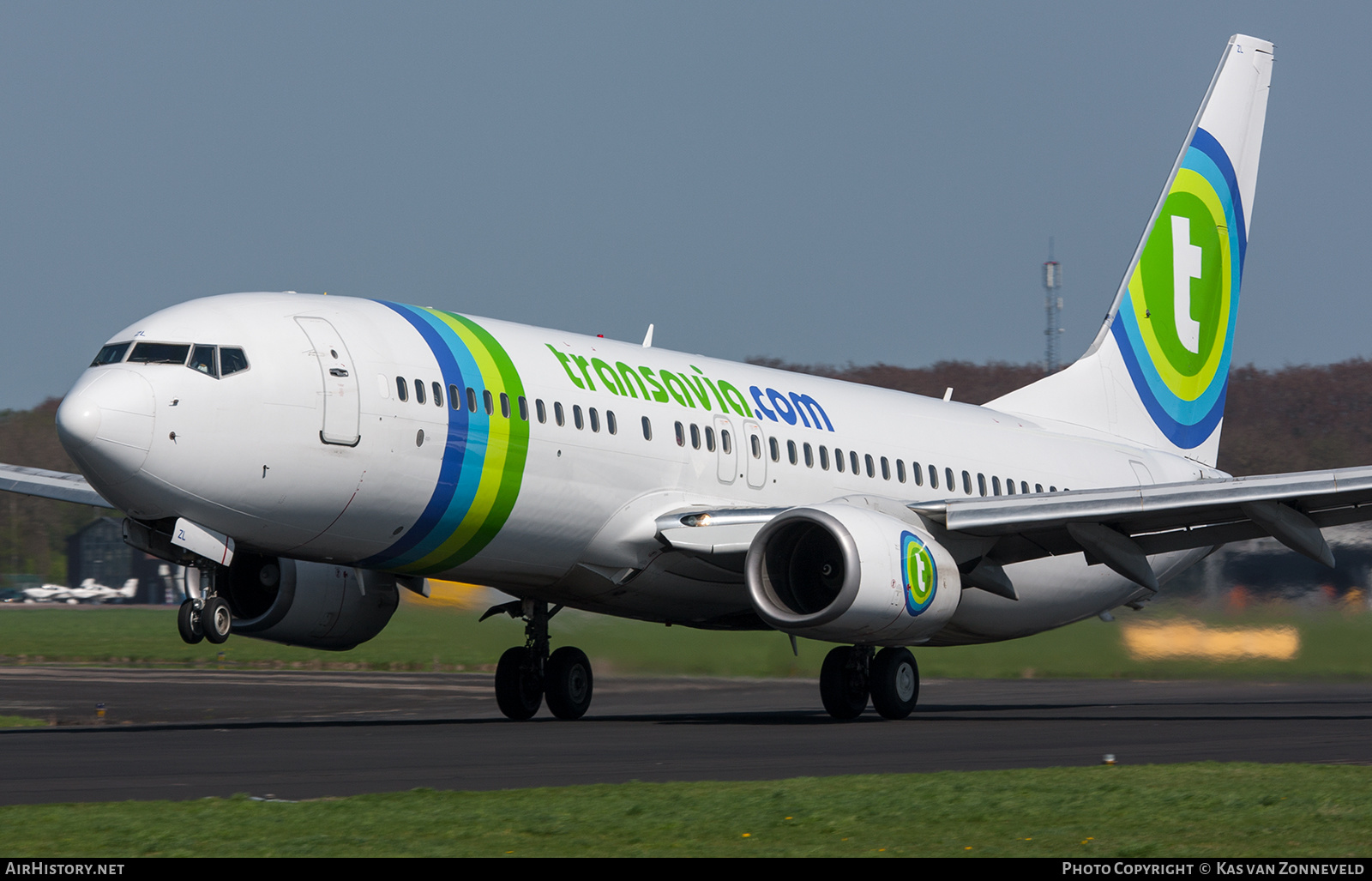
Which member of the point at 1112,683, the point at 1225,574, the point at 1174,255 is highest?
the point at 1174,255

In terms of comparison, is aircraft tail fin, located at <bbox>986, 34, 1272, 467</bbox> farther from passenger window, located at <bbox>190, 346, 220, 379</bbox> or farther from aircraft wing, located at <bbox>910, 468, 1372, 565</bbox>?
passenger window, located at <bbox>190, 346, 220, 379</bbox>

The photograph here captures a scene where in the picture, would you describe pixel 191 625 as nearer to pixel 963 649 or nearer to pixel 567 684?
pixel 567 684

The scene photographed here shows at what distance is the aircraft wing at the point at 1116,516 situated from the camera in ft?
62.3

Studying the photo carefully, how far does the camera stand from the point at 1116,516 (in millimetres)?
19359

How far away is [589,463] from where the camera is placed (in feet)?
62.2

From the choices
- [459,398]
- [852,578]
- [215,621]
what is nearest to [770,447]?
[852,578]

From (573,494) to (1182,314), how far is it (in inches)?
561

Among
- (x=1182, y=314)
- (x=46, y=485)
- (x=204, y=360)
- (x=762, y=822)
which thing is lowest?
(x=762, y=822)

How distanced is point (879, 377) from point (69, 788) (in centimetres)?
6835

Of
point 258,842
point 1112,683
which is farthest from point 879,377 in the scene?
point 258,842

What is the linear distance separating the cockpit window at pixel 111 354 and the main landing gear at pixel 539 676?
21.3 ft

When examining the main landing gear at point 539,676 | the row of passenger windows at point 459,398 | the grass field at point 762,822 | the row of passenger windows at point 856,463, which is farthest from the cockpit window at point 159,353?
the grass field at point 762,822
